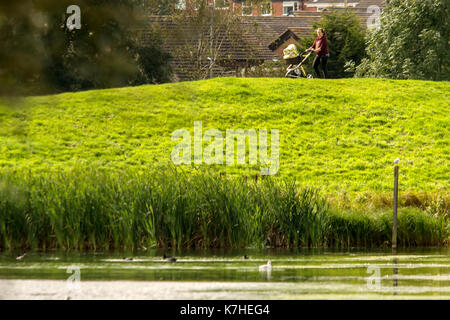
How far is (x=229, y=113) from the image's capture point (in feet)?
95.3

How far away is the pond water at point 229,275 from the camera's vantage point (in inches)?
401

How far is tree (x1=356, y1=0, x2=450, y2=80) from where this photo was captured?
39.9 metres

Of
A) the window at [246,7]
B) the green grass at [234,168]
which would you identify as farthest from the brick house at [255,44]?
the green grass at [234,168]

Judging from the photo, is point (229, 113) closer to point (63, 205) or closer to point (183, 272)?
point (63, 205)

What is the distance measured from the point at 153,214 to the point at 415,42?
1114 inches

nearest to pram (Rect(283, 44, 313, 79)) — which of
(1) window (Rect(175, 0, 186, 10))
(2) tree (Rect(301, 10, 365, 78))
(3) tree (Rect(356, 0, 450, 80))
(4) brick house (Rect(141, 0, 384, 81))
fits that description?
(4) brick house (Rect(141, 0, 384, 81))

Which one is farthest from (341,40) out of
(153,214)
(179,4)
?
(179,4)

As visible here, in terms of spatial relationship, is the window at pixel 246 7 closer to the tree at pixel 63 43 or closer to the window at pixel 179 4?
the window at pixel 179 4

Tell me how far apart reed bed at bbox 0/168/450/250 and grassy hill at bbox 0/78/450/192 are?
6.99 m

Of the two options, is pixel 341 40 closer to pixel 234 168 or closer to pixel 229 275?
pixel 234 168

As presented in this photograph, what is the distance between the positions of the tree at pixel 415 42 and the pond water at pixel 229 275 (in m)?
25.4

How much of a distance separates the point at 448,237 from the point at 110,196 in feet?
22.8

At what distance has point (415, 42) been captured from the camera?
4103 cm

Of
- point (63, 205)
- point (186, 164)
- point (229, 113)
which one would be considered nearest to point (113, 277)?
point (63, 205)
